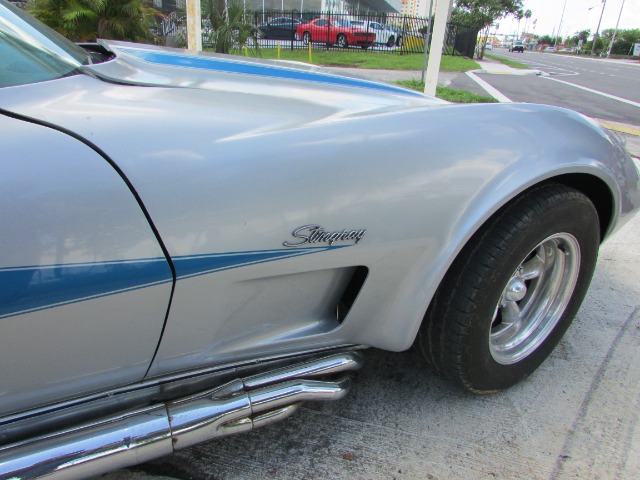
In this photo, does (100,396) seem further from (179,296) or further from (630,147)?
(630,147)

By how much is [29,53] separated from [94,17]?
8.14 metres

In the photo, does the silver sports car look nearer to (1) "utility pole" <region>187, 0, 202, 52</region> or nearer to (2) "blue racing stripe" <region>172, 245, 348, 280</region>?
(2) "blue racing stripe" <region>172, 245, 348, 280</region>

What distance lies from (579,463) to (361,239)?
122cm

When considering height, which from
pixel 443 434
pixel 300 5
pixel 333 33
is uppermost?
pixel 300 5

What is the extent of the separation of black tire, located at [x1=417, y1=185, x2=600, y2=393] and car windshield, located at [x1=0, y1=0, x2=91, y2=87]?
1337 mm

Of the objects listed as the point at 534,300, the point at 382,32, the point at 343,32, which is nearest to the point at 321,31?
the point at 343,32

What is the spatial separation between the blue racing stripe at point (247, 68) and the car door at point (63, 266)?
68cm

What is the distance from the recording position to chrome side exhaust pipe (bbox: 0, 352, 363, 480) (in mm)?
1145

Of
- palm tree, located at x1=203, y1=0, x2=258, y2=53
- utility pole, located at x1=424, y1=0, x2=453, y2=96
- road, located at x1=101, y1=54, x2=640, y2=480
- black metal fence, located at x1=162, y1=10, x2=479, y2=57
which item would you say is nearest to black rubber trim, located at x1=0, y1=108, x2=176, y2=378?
road, located at x1=101, y1=54, x2=640, y2=480

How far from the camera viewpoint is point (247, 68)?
178cm

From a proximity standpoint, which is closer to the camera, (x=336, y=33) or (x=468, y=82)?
(x=468, y=82)

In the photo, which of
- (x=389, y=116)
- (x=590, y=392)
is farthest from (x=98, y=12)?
(x=590, y=392)

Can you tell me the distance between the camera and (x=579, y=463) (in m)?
1.70

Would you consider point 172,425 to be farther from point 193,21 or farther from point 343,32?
point 343,32
